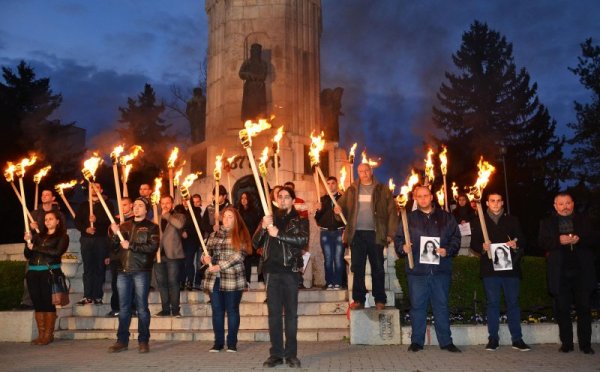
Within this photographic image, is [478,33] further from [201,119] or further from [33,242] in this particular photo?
[33,242]

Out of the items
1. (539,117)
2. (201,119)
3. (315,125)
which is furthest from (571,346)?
(539,117)

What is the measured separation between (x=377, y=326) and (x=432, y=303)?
0.97 metres

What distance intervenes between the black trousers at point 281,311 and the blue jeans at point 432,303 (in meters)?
1.81

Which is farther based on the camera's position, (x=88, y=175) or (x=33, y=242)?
(x=33, y=242)

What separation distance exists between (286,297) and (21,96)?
A: 3164 cm

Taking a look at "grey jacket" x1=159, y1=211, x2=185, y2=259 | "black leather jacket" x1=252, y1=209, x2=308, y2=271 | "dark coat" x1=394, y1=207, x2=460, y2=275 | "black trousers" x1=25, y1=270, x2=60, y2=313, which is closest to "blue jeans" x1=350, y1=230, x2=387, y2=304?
"dark coat" x1=394, y1=207, x2=460, y2=275

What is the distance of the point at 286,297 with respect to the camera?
712 centimetres

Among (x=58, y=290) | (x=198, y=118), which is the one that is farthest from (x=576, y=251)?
(x=198, y=118)

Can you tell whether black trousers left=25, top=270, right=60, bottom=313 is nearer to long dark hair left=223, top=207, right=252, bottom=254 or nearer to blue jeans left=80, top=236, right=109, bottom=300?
blue jeans left=80, top=236, right=109, bottom=300

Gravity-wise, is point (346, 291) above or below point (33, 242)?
below

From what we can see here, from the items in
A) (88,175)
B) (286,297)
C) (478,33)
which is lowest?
(286,297)

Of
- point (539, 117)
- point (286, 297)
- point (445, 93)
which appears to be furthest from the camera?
point (445, 93)

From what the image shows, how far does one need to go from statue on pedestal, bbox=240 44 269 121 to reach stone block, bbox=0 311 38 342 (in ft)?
31.0

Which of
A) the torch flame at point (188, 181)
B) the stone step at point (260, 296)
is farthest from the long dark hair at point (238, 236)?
the stone step at point (260, 296)
